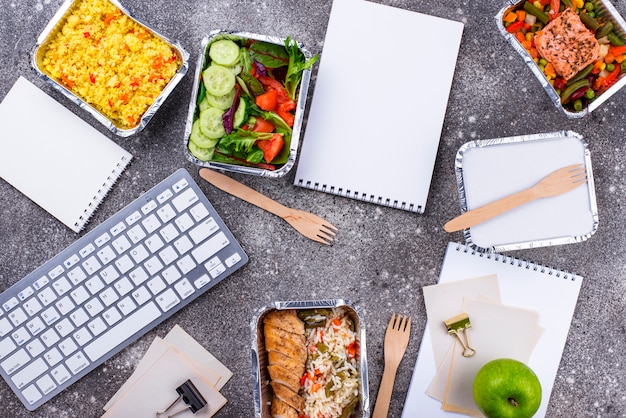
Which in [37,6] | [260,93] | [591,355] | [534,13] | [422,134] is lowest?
[591,355]

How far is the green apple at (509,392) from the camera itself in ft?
3.90

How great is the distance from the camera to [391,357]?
4.42 ft

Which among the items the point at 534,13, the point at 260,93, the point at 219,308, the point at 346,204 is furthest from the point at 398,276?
the point at 534,13

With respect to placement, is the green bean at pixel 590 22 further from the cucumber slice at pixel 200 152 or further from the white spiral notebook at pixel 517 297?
the cucumber slice at pixel 200 152

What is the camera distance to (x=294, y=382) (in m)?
1.22

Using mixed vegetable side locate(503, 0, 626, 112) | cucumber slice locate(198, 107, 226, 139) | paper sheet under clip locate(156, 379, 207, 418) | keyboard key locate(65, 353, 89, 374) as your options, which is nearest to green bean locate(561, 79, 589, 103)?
mixed vegetable side locate(503, 0, 626, 112)

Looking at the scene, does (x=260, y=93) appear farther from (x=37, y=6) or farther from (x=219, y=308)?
(x=37, y=6)

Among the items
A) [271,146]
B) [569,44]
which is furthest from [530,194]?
[271,146]

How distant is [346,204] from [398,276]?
0.23m

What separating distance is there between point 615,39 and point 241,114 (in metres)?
0.86

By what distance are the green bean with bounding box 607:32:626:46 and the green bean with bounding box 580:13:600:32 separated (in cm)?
4

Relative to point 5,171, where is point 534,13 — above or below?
below

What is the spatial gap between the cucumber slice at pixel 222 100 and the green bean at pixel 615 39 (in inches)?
34.0

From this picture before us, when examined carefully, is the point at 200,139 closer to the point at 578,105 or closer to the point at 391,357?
the point at 391,357
